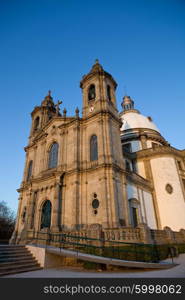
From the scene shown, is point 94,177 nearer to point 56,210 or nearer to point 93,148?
point 93,148

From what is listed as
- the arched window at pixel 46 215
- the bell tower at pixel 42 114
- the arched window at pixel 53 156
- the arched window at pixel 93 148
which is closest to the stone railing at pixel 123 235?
the arched window at pixel 93 148

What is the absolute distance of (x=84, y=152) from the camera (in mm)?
20203

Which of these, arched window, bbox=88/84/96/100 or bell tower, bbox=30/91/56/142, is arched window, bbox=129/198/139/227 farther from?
bell tower, bbox=30/91/56/142

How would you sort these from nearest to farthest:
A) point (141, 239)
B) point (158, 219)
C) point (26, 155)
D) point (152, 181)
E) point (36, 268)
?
point (36, 268) < point (141, 239) < point (158, 219) < point (152, 181) < point (26, 155)

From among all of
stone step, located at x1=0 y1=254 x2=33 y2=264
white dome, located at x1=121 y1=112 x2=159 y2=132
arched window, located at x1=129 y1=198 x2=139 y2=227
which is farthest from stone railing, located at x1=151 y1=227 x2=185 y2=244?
white dome, located at x1=121 y1=112 x2=159 y2=132

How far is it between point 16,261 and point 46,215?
10.5 meters

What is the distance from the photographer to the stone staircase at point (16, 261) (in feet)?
27.3

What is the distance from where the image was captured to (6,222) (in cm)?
4328

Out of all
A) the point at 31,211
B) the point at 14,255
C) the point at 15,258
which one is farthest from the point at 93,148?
the point at 15,258

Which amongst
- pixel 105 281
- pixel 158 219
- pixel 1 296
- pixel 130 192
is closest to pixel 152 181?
pixel 158 219

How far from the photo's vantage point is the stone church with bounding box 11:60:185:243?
16719 mm

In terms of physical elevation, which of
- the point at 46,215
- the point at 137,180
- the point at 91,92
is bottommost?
the point at 46,215

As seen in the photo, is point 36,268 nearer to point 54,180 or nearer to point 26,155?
point 54,180

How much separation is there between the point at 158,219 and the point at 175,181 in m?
5.74
